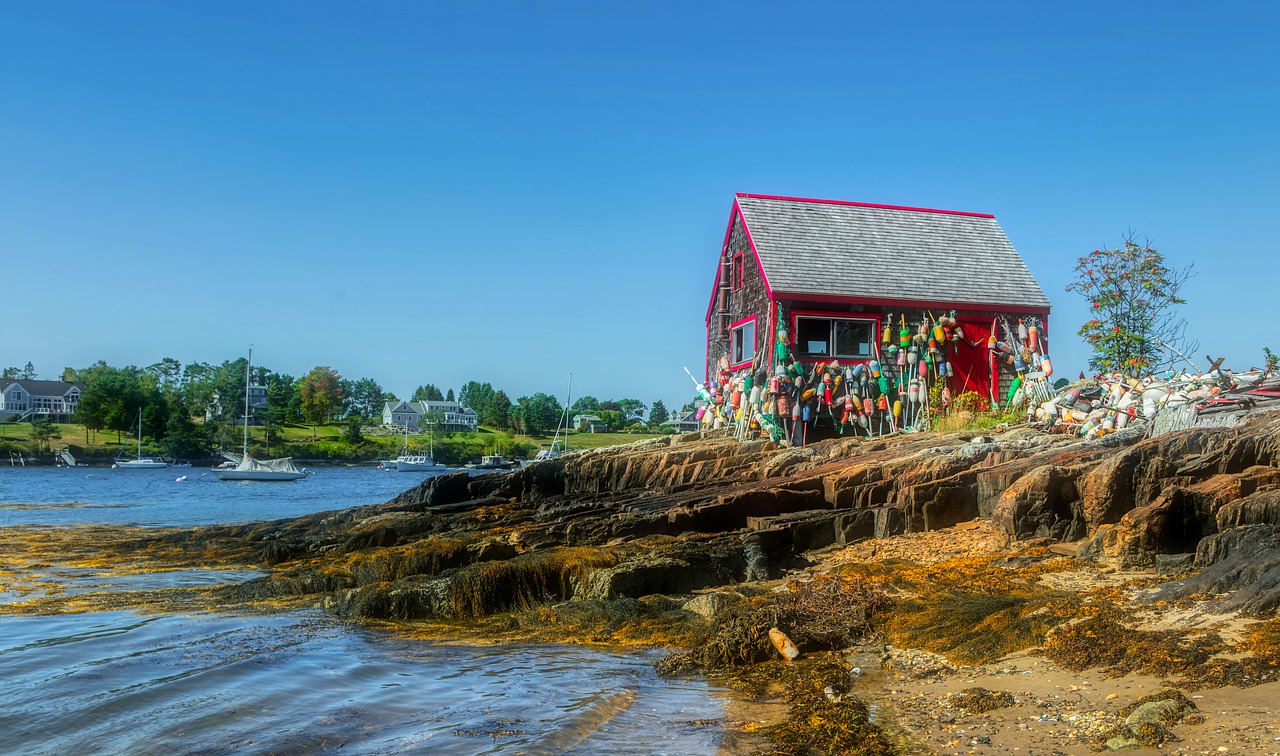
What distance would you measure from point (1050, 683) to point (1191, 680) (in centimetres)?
94

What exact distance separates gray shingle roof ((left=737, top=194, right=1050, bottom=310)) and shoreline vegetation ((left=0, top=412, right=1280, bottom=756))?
21.1ft

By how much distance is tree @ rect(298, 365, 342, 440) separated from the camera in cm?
12419

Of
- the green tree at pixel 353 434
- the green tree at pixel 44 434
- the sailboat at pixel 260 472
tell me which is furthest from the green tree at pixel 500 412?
the sailboat at pixel 260 472

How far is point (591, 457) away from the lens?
23.9 metres

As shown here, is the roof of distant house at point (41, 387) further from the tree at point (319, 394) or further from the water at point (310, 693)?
the water at point (310, 693)

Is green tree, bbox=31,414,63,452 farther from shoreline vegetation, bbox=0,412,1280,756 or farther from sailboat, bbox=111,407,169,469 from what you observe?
shoreline vegetation, bbox=0,412,1280,756

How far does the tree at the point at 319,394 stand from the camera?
12419cm

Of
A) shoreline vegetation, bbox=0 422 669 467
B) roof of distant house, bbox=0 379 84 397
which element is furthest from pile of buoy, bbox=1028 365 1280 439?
roof of distant house, bbox=0 379 84 397

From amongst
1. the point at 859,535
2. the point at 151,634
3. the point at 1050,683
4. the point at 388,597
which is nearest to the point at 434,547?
the point at 388,597

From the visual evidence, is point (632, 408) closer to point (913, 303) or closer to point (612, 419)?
point (612, 419)

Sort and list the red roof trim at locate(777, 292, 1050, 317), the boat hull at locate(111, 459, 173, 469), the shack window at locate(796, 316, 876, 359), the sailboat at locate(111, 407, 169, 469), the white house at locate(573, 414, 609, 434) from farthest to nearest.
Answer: the white house at locate(573, 414, 609, 434)
the sailboat at locate(111, 407, 169, 469)
the boat hull at locate(111, 459, 173, 469)
the shack window at locate(796, 316, 876, 359)
the red roof trim at locate(777, 292, 1050, 317)

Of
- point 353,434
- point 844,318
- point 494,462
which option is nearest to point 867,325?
point 844,318

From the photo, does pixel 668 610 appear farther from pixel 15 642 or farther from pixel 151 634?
pixel 15 642

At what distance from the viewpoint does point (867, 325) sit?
25812 millimetres
